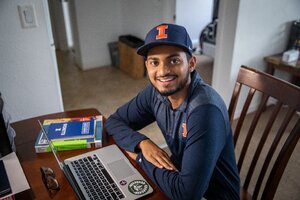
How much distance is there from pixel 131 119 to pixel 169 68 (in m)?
0.36

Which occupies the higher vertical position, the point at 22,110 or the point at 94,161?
the point at 94,161

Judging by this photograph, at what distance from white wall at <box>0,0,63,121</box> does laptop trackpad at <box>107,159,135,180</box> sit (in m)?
1.04

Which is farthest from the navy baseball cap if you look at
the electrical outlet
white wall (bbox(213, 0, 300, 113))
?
white wall (bbox(213, 0, 300, 113))

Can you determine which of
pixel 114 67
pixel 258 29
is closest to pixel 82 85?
pixel 114 67

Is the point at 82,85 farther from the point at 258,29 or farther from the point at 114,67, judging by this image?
the point at 258,29

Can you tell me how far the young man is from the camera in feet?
2.88

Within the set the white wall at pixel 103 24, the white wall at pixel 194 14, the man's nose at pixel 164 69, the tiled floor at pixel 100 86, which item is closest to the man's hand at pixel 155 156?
the man's nose at pixel 164 69

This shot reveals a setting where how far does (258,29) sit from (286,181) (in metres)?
1.34

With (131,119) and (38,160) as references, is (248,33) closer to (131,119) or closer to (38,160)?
(131,119)

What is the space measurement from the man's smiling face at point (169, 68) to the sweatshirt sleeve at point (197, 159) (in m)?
0.13

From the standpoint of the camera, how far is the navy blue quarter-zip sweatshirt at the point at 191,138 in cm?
87

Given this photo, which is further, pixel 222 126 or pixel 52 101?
pixel 52 101

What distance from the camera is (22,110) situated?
1789 millimetres

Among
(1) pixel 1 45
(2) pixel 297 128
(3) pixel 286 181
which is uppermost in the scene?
(1) pixel 1 45
